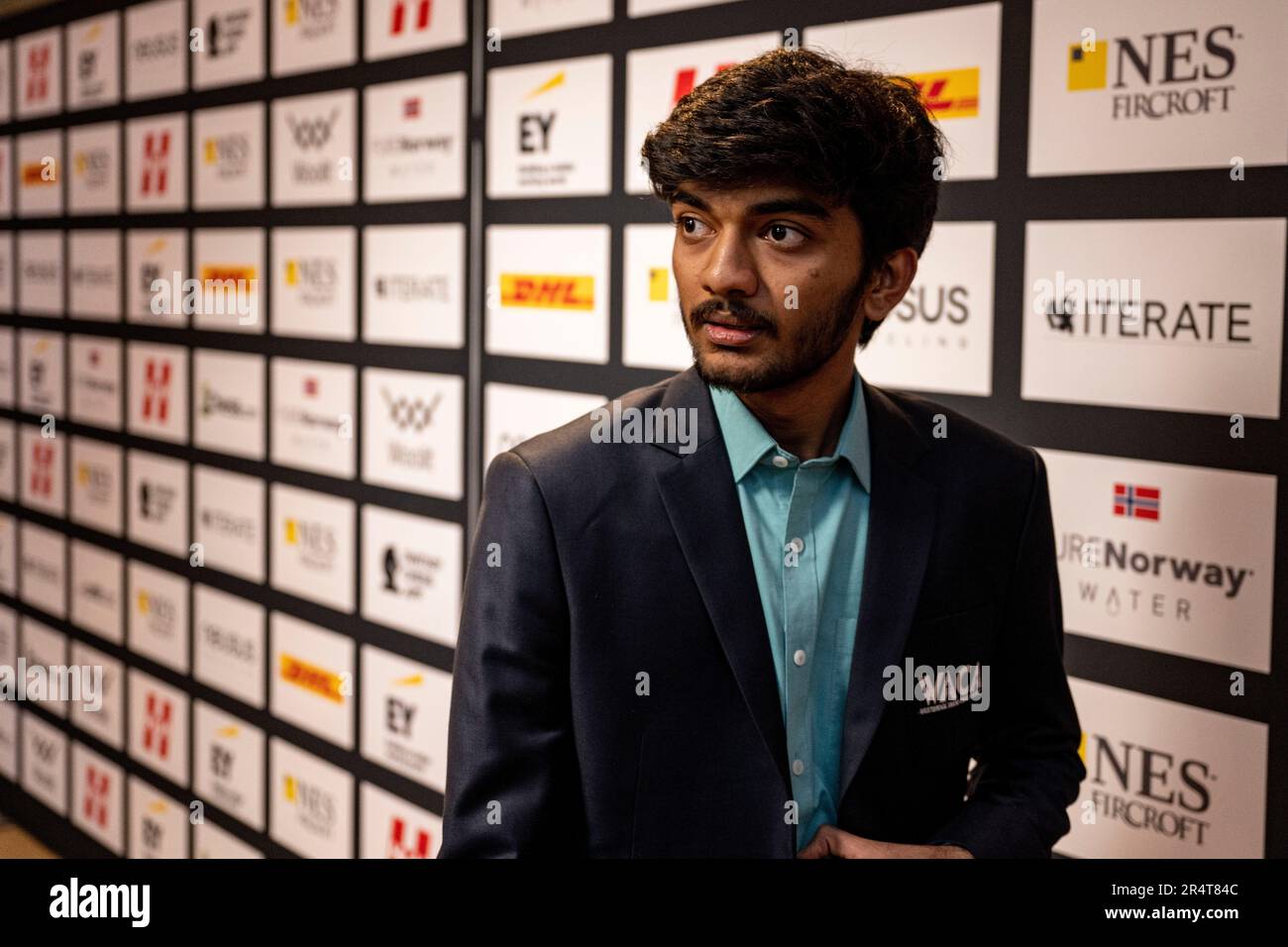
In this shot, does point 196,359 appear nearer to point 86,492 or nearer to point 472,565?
point 86,492

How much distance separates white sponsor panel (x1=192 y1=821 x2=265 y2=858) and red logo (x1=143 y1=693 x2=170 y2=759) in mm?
264

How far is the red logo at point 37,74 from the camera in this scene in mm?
4066

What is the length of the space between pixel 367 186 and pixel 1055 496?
1.76 m

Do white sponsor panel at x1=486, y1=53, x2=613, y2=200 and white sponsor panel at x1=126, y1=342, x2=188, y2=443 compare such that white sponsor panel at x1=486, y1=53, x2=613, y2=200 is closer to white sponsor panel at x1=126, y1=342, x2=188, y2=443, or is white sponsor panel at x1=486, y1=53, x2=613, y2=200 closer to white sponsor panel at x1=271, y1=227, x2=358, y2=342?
white sponsor panel at x1=271, y1=227, x2=358, y2=342

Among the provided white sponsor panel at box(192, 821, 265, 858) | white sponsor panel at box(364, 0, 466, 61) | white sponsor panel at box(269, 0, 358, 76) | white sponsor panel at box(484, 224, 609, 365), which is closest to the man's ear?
white sponsor panel at box(484, 224, 609, 365)

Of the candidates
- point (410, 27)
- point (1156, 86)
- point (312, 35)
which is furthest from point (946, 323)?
point (312, 35)

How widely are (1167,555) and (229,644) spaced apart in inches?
99.1

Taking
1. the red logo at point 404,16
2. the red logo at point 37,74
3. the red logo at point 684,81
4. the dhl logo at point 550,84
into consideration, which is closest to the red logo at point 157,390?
the red logo at point 37,74

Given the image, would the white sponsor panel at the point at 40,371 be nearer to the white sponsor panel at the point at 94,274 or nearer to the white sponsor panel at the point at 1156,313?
the white sponsor panel at the point at 94,274

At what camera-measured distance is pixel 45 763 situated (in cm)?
415

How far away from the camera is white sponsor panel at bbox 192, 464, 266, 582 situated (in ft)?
10.6

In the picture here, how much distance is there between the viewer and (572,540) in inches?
48.6

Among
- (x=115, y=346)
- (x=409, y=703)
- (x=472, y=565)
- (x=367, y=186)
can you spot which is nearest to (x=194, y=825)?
(x=409, y=703)

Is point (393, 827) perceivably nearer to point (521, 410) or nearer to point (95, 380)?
point (521, 410)
